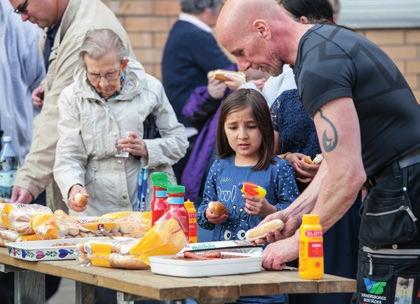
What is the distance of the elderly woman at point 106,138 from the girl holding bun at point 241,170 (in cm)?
72

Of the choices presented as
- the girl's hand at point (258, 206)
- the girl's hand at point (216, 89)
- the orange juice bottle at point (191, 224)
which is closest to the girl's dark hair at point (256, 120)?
the girl's hand at point (258, 206)

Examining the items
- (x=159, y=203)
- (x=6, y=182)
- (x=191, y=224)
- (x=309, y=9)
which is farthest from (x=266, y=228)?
(x=6, y=182)

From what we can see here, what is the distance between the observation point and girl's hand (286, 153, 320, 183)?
19.5ft

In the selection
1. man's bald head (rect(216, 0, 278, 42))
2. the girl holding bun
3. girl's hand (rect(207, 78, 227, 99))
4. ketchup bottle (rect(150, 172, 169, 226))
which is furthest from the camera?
girl's hand (rect(207, 78, 227, 99))

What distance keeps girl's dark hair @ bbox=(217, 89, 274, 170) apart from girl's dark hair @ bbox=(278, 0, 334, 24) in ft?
1.38

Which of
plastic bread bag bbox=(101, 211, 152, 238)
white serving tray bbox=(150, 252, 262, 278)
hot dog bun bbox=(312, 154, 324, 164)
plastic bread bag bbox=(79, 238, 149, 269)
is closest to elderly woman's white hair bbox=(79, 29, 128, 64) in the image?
plastic bread bag bbox=(101, 211, 152, 238)

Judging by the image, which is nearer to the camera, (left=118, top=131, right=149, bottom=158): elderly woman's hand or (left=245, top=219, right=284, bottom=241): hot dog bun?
(left=245, top=219, right=284, bottom=241): hot dog bun

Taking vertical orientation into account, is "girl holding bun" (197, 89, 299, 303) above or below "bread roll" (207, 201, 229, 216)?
above

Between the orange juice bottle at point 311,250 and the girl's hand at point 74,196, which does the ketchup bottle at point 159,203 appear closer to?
the girl's hand at point 74,196

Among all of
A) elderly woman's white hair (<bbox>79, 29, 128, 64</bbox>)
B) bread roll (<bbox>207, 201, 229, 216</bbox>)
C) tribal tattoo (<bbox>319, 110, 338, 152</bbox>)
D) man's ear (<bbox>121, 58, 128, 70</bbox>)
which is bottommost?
bread roll (<bbox>207, 201, 229, 216</bbox>)

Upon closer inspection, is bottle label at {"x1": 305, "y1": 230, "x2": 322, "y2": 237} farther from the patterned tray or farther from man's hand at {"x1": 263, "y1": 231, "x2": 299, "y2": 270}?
the patterned tray

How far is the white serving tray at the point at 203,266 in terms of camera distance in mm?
4695

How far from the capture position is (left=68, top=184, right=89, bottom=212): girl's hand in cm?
645

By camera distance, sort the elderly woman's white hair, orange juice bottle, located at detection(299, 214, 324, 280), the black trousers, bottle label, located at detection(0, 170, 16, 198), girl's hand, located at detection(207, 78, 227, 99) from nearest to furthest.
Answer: orange juice bottle, located at detection(299, 214, 324, 280), the black trousers, the elderly woman's white hair, bottle label, located at detection(0, 170, 16, 198), girl's hand, located at detection(207, 78, 227, 99)
